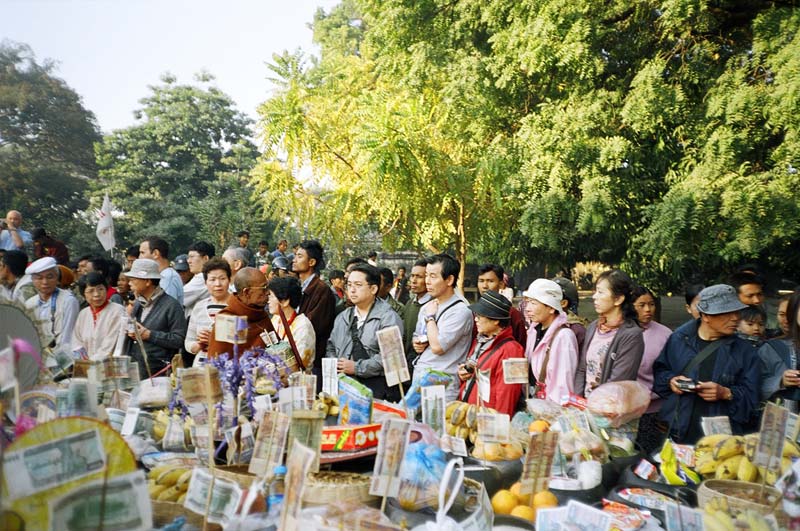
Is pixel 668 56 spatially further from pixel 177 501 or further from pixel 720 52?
pixel 177 501

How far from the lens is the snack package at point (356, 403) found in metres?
2.42

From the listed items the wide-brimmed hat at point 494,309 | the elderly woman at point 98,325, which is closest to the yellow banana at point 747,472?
the wide-brimmed hat at point 494,309

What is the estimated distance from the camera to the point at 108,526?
122 cm

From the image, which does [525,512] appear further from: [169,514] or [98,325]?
[98,325]

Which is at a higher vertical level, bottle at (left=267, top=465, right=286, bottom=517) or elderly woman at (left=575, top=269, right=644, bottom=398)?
elderly woman at (left=575, top=269, right=644, bottom=398)

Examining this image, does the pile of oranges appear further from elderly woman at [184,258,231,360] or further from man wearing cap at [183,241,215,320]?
man wearing cap at [183,241,215,320]

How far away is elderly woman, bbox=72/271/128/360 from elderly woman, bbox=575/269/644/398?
2945 millimetres

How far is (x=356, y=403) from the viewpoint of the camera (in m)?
2.44

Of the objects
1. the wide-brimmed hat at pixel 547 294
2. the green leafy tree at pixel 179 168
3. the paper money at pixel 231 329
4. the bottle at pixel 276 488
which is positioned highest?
the green leafy tree at pixel 179 168

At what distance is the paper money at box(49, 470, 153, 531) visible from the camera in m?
1.18

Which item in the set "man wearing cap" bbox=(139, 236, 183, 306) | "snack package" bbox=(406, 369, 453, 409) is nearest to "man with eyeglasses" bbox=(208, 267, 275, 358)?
"snack package" bbox=(406, 369, 453, 409)

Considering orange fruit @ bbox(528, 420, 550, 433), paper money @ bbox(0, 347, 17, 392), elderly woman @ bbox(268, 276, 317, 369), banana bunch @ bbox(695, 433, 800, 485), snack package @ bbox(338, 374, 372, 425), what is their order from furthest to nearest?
elderly woman @ bbox(268, 276, 317, 369) → orange fruit @ bbox(528, 420, 550, 433) → snack package @ bbox(338, 374, 372, 425) → banana bunch @ bbox(695, 433, 800, 485) → paper money @ bbox(0, 347, 17, 392)

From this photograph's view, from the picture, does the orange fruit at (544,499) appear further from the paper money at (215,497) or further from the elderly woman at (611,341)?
the elderly woman at (611,341)

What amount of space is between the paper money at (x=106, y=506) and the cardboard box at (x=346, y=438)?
96cm
